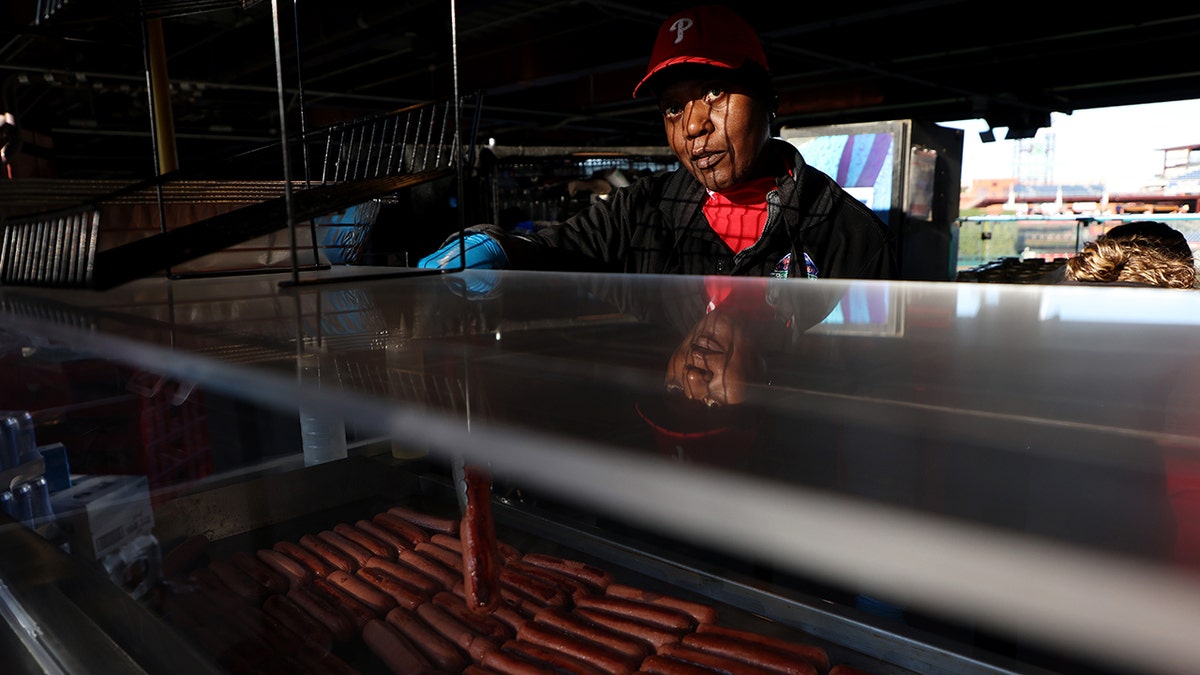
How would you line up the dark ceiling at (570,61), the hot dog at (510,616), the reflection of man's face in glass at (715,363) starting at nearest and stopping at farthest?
1. the reflection of man's face in glass at (715,363)
2. the hot dog at (510,616)
3. the dark ceiling at (570,61)

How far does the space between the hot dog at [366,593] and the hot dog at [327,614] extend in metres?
0.04

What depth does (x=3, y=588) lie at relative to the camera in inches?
41.0

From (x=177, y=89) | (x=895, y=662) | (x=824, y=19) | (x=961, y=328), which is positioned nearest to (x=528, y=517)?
(x=895, y=662)

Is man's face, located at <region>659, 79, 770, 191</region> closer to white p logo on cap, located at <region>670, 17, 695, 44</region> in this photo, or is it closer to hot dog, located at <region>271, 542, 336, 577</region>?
white p logo on cap, located at <region>670, 17, 695, 44</region>

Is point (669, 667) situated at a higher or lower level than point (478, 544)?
lower

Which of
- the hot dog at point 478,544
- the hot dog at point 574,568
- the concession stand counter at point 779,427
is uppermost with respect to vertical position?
the concession stand counter at point 779,427

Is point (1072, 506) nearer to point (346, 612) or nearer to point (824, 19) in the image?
point (346, 612)

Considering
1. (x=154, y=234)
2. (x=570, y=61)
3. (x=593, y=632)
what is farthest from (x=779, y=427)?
(x=570, y=61)

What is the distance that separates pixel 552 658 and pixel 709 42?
3.34 feet

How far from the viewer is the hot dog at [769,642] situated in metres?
0.92

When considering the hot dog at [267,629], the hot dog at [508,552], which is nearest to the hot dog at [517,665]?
the hot dog at [508,552]

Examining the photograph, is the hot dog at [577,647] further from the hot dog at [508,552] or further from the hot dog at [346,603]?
the hot dog at [346,603]

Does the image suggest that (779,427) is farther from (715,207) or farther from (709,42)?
(715,207)

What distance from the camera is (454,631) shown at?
1.14m
